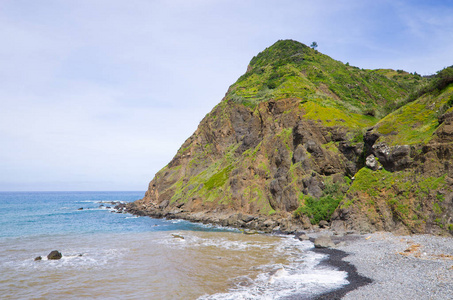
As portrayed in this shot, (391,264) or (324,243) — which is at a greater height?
(391,264)

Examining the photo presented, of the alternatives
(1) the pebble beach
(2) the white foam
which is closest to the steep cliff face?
(1) the pebble beach

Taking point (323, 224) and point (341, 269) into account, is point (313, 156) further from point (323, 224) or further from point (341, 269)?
point (341, 269)

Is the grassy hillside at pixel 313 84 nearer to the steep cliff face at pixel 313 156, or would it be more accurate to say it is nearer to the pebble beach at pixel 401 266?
the steep cliff face at pixel 313 156

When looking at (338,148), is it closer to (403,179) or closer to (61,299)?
(403,179)

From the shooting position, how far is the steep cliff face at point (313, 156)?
110 ft

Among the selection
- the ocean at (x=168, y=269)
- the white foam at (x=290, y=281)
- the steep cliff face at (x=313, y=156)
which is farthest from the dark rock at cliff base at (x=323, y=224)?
the white foam at (x=290, y=281)

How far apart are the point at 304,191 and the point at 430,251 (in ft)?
94.9

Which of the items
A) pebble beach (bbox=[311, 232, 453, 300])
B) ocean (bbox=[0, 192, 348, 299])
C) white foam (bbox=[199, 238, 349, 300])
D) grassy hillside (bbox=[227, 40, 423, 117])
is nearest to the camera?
pebble beach (bbox=[311, 232, 453, 300])

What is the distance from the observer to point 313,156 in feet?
179

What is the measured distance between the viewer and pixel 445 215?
28.1 m

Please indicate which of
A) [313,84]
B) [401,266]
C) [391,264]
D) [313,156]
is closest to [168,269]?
[391,264]

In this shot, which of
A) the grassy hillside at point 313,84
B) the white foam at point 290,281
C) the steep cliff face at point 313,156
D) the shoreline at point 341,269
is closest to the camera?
the shoreline at point 341,269

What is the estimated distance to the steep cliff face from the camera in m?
33.6

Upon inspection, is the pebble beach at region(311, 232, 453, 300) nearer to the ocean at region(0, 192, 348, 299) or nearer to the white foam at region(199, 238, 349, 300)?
the white foam at region(199, 238, 349, 300)
